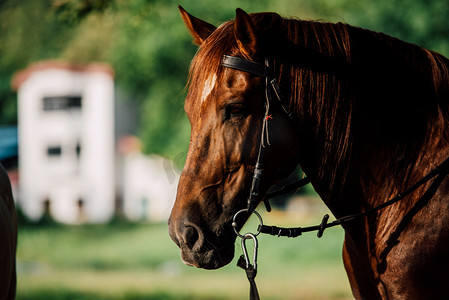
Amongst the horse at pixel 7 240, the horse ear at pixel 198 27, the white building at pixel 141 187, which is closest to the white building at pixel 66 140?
the white building at pixel 141 187

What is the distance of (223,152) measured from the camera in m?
2.19

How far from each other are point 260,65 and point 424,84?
0.76 metres

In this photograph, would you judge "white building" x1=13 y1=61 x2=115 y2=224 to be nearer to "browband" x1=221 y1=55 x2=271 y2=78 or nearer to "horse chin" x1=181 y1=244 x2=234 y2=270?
"browband" x1=221 y1=55 x2=271 y2=78

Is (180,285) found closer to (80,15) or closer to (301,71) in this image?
(80,15)

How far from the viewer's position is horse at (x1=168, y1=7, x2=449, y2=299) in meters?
2.21

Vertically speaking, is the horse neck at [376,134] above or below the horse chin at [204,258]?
above

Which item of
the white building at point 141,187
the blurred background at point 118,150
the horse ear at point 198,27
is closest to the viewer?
the horse ear at point 198,27

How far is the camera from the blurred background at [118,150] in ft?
39.3

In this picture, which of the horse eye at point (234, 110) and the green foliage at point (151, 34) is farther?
the green foliage at point (151, 34)

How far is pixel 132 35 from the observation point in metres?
29.9

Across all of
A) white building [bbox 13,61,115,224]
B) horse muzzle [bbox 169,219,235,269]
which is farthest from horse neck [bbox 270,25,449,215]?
white building [bbox 13,61,115,224]

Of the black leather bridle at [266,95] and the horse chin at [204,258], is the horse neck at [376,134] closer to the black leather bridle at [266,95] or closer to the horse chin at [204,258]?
the black leather bridle at [266,95]

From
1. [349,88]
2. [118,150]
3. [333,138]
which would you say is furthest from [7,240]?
[118,150]

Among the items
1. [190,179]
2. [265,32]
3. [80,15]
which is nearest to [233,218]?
[190,179]
